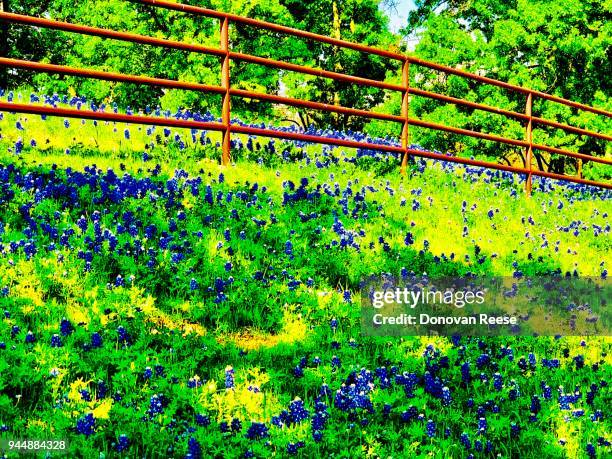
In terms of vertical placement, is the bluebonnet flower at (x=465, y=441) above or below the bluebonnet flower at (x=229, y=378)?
below

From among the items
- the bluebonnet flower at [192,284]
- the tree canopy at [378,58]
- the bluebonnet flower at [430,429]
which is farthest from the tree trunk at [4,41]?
the bluebonnet flower at [430,429]

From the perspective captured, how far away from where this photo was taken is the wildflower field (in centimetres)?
358

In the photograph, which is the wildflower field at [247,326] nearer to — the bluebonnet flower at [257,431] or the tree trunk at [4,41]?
the bluebonnet flower at [257,431]

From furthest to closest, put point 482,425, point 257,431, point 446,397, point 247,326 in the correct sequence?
1. point 247,326
2. point 446,397
3. point 482,425
4. point 257,431

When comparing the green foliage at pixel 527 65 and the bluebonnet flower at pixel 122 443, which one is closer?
the bluebonnet flower at pixel 122 443

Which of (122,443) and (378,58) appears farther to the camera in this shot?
(378,58)

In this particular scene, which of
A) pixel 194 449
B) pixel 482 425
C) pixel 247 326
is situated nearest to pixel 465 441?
pixel 482 425

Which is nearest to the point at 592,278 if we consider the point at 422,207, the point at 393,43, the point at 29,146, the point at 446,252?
the point at 446,252

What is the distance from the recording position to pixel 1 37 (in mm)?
26391

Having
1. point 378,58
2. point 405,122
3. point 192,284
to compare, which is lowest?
point 192,284

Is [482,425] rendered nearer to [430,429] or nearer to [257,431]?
[430,429]

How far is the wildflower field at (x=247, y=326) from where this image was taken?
358cm

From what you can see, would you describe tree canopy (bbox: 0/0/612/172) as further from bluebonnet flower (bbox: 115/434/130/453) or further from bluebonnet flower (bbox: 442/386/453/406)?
bluebonnet flower (bbox: 115/434/130/453)

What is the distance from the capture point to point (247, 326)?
15.5ft
